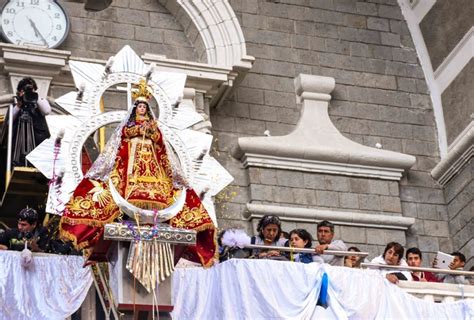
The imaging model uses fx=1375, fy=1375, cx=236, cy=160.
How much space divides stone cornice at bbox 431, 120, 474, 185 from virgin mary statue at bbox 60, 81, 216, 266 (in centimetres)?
570

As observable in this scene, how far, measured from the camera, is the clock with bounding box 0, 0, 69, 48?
Result: 16953 millimetres

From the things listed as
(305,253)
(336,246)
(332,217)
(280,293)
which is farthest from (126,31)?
(280,293)

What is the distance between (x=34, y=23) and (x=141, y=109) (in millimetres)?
4320

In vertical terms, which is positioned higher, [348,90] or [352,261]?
[348,90]

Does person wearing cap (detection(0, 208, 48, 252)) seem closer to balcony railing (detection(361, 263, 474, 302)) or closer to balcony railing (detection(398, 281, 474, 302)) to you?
balcony railing (detection(361, 263, 474, 302))

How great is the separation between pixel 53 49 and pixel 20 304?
15.3 ft


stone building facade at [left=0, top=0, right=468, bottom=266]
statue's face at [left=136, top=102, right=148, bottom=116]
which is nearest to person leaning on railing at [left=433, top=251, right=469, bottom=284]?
stone building facade at [left=0, top=0, right=468, bottom=266]

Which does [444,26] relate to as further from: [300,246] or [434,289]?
[300,246]

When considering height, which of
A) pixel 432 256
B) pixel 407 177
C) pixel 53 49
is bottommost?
pixel 432 256

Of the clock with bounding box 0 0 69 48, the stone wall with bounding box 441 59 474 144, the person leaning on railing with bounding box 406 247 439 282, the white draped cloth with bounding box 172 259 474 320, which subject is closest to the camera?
the white draped cloth with bounding box 172 259 474 320

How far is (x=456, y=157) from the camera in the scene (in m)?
18.1

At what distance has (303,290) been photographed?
13789 mm

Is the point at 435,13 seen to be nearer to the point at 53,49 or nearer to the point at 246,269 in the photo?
the point at 53,49

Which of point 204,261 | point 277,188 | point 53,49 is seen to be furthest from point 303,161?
point 204,261
